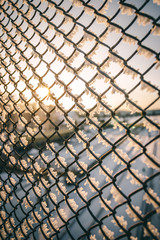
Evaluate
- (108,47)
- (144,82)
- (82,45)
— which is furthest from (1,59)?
(144,82)

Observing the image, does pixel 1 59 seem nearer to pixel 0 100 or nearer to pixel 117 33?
pixel 0 100

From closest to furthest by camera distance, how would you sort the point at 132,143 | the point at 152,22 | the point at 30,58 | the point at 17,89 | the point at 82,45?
the point at 152,22, the point at 132,143, the point at 82,45, the point at 30,58, the point at 17,89

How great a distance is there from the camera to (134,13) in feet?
2.38

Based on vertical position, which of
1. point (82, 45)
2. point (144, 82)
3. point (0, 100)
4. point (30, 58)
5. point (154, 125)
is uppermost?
point (0, 100)

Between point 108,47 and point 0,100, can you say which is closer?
point 108,47

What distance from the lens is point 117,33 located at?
797mm

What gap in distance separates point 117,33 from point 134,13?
0.12 meters

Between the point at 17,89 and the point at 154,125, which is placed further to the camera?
the point at 17,89

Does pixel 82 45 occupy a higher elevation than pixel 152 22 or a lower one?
higher

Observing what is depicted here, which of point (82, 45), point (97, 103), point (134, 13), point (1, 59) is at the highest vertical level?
point (1, 59)

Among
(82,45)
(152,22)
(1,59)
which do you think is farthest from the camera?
(1,59)

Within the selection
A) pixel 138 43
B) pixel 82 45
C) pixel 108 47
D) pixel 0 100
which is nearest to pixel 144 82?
pixel 138 43

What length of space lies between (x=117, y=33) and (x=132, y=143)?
69cm

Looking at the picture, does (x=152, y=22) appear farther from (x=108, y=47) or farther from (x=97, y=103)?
(x=97, y=103)
